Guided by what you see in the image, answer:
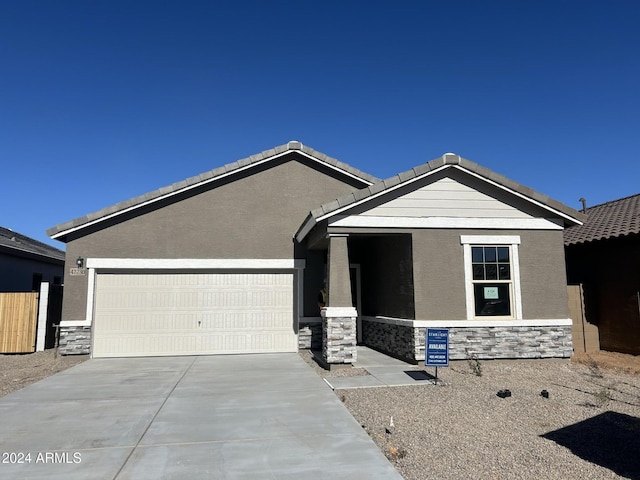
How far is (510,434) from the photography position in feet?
17.8

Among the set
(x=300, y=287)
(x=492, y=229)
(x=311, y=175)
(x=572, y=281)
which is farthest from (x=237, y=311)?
(x=572, y=281)

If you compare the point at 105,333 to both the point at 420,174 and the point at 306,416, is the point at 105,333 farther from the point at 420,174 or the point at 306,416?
the point at 420,174

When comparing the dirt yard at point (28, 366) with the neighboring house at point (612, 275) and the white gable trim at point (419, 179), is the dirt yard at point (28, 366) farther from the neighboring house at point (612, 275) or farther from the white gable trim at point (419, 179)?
the neighboring house at point (612, 275)

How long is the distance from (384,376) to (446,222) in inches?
147

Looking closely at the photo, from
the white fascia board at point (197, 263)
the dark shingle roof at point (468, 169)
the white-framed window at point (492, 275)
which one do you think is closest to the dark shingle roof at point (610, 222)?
the dark shingle roof at point (468, 169)

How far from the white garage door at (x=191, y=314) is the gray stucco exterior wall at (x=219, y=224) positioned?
0.61 m

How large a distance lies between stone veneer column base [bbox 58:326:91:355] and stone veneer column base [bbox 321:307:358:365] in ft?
21.4

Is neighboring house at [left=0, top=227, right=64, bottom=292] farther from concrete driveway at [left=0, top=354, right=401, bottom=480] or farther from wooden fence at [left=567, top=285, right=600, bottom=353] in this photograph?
wooden fence at [left=567, top=285, right=600, bottom=353]

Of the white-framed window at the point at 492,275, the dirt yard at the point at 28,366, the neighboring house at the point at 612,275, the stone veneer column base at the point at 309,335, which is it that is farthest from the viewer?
the stone veneer column base at the point at 309,335

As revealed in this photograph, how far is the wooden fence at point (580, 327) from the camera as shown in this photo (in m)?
11.4

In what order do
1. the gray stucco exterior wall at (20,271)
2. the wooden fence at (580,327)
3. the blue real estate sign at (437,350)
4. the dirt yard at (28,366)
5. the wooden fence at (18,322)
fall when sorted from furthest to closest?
the gray stucco exterior wall at (20,271) < the wooden fence at (18,322) < the wooden fence at (580,327) < the dirt yard at (28,366) < the blue real estate sign at (437,350)

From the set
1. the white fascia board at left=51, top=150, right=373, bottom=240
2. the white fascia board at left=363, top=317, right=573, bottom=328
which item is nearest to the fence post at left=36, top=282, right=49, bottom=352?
the white fascia board at left=51, top=150, right=373, bottom=240

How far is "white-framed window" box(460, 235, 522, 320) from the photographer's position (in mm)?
10055

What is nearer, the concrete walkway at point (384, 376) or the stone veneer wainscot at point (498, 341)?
the concrete walkway at point (384, 376)
